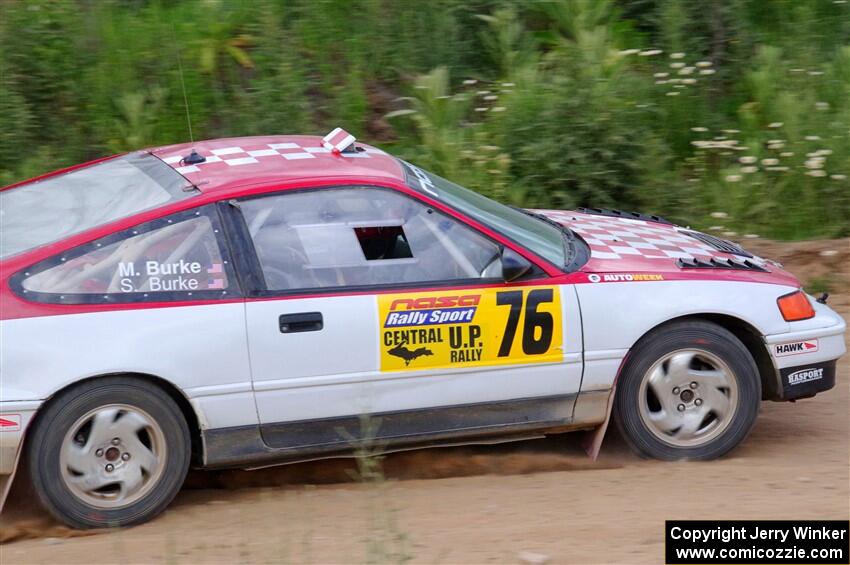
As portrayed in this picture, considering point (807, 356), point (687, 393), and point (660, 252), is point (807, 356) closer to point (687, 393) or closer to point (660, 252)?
point (687, 393)

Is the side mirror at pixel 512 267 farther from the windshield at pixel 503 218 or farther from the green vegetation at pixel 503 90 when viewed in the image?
the green vegetation at pixel 503 90

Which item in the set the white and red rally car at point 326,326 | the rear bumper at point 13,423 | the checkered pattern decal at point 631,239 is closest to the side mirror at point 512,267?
the white and red rally car at point 326,326

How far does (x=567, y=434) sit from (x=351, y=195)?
176 cm

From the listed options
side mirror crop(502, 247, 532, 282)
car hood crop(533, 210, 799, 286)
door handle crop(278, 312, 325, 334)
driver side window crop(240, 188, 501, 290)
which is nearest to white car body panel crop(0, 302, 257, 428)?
door handle crop(278, 312, 325, 334)

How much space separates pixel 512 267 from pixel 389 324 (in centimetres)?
60

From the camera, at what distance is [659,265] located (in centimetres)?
517

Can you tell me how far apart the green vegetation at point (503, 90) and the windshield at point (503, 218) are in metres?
2.66

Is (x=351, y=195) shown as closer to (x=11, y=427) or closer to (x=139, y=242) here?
(x=139, y=242)

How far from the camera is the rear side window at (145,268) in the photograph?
4.46 m

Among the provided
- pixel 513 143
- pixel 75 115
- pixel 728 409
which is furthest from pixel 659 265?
pixel 75 115

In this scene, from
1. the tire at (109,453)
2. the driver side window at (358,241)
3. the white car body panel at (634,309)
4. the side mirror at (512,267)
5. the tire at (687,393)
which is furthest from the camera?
the tire at (687,393)

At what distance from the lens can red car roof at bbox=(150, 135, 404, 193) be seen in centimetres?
482

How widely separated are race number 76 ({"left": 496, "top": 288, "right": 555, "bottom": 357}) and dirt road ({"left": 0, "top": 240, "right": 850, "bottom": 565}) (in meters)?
0.65

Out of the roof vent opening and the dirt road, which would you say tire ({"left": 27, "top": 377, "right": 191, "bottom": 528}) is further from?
the roof vent opening
